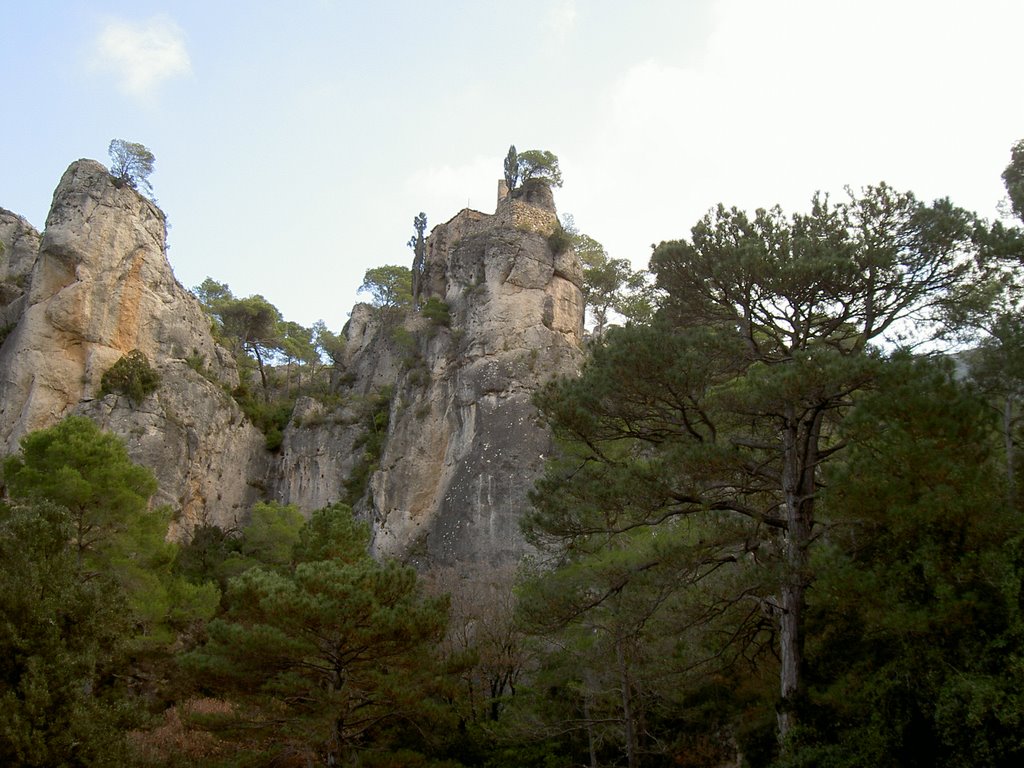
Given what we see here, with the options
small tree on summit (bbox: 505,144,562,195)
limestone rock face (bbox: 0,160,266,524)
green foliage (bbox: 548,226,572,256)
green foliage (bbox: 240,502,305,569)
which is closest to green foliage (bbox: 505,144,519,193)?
small tree on summit (bbox: 505,144,562,195)

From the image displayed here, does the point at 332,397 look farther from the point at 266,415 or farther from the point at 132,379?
the point at 132,379

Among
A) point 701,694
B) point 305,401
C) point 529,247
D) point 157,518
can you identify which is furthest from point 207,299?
point 701,694

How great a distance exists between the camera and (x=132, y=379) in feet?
98.0

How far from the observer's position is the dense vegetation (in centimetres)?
906

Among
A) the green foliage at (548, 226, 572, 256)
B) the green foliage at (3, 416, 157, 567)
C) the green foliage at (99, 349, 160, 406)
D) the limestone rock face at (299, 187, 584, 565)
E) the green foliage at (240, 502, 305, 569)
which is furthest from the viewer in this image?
the green foliage at (548, 226, 572, 256)

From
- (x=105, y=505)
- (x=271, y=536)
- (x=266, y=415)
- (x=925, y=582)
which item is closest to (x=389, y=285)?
(x=266, y=415)

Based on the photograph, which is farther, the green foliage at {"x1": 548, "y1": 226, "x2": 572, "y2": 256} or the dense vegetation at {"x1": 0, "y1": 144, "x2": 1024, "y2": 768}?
the green foliage at {"x1": 548, "y1": 226, "x2": 572, "y2": 256}

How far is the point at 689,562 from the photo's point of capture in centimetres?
1122

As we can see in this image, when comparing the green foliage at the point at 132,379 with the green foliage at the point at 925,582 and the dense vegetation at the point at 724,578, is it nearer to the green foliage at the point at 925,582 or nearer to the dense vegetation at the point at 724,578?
the dense vegetation at the point at 724,578

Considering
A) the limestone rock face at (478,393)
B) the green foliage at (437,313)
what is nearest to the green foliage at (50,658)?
the limestone rock face at (478,393)

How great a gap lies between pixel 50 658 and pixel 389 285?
38.3m

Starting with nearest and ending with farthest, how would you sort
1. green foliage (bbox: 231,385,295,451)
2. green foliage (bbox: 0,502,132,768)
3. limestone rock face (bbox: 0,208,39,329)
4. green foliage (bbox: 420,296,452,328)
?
green foliage (bbox: 0,502,132,768), limestone rock face (bbox: 0,208,39,329), green foliage (bbox: 420,296,452,328), green foliage (bbox: 231,385,295,451)

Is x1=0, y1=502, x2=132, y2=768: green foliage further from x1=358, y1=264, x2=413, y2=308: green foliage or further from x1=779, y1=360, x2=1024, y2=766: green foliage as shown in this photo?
x1=358, y1=264, x2=413, y2=308: green foliage

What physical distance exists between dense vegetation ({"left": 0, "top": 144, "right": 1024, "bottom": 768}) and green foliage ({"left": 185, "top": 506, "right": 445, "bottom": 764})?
5 centimetres
